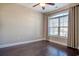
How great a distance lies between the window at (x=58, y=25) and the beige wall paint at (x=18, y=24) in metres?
0.63

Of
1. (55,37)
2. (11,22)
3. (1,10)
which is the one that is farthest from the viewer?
(55,37)

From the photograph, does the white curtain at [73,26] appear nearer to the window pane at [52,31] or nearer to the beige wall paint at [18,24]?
the window pane at [52,31]

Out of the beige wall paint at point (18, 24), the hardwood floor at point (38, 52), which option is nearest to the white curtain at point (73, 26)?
the hardwood floor at point (38, 52)

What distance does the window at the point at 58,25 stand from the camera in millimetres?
3463

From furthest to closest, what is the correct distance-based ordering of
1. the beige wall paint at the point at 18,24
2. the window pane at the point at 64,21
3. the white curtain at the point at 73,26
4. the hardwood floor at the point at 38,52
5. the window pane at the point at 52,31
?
the window pane at the point at 52,31
the window pane at the point at 64,21
the beige wall paint at the point at 18,24
the white curtain at the point at 73,26
the hardwood floor at the point at 38,52

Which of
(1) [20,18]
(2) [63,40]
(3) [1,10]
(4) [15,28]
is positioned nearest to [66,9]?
(2) [63,40]

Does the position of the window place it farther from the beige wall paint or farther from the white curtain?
the beige wall paint

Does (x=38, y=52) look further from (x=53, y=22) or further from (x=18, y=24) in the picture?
(x=53, y=22)

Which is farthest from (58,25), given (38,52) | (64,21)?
(38,52)

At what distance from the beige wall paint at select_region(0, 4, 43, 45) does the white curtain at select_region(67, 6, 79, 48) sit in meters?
1.93

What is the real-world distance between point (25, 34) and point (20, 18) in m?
0.84

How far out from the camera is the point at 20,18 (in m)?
3.54

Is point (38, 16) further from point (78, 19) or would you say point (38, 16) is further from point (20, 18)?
point (78, 19)

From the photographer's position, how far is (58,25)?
3.86m
